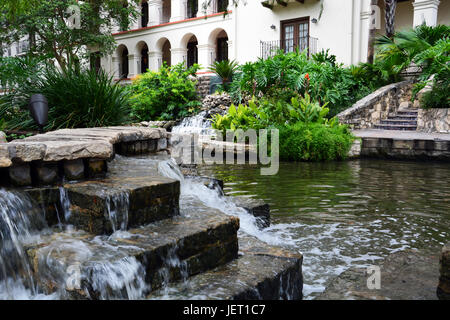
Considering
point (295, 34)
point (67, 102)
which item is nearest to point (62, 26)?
point (295, 34)

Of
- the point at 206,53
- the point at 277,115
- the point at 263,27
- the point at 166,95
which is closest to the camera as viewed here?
the point at 277,115

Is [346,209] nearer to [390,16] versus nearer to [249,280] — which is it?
[249,280]

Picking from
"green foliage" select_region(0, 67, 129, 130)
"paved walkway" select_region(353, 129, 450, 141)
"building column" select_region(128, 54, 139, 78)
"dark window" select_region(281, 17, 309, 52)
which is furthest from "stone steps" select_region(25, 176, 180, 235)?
"building column" select_region(128, 54, 139, 78)

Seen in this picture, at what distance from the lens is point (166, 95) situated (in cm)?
1501

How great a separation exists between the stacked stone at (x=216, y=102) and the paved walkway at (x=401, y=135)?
5.12m

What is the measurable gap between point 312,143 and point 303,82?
4155mm

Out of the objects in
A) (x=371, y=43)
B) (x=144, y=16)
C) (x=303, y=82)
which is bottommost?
(x=303, y=82)

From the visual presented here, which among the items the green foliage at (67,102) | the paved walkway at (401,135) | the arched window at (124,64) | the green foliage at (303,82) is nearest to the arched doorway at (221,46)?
the arched window at (124,64)

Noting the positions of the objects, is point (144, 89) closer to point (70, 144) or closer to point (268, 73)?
point (268, 73)

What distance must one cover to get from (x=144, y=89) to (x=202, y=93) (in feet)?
8.02

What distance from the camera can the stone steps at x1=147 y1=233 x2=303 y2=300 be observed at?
2152 mm

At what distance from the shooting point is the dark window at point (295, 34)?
17.2 metres
